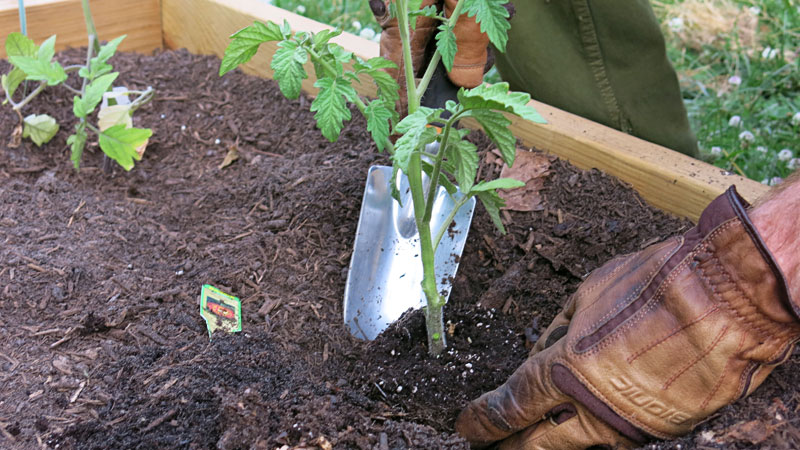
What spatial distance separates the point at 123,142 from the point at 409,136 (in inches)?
50.0

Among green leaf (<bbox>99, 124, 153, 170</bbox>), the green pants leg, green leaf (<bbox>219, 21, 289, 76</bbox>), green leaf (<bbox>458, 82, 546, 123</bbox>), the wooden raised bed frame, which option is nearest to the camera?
green leaf (<bbox>458, 82, 546, 123</bbox>)

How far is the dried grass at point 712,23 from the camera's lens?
361 cm

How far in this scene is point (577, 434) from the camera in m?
1.33

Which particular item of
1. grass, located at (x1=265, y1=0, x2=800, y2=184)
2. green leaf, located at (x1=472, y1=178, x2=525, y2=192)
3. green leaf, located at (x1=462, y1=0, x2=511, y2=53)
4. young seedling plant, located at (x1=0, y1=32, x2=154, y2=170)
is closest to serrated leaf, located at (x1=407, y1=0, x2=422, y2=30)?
green leaf, located at (x1=462, y1=0, x2=511, y2=53)

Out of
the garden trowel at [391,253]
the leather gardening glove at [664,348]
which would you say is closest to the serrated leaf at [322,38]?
the garden trowel at [391,253]

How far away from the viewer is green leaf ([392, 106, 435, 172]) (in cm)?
112

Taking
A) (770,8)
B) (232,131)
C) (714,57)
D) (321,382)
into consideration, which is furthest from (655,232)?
(770,8)

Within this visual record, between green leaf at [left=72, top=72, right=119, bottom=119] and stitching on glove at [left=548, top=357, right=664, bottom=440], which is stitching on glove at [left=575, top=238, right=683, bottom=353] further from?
green leaf at [left=72, top=72, right=119, bottom=119]

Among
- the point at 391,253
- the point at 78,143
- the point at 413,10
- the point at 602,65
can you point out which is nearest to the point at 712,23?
the point at 602,65

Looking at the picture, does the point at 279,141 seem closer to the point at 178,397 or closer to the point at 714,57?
the point at 178,397

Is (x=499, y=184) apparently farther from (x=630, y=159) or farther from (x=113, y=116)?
(x=113, y=116)

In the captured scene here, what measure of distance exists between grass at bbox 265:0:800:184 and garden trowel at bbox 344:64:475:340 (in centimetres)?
124

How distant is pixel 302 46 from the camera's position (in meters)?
1.32

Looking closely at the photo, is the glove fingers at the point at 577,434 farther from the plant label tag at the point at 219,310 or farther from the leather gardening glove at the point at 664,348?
the plant label tag at the point at 219,310
